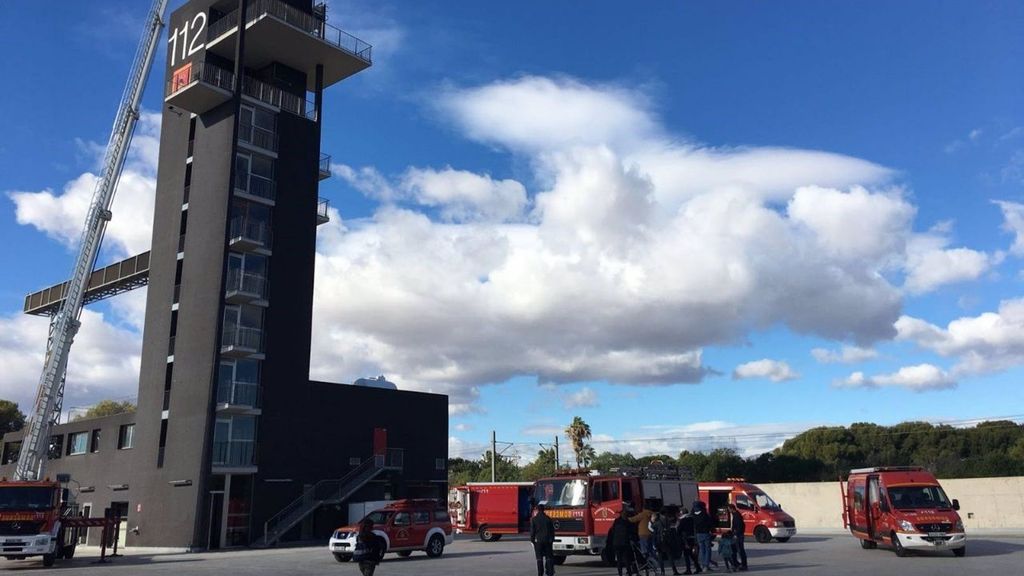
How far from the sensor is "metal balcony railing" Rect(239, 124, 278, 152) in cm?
4366

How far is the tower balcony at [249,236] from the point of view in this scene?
4172 cm

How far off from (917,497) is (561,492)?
35.6 ft

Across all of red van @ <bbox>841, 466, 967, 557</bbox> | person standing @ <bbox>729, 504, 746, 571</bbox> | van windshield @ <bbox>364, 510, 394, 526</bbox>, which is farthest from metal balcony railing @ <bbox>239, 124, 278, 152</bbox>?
red van @ <bbox>841, 466, 967, 557</bbox>

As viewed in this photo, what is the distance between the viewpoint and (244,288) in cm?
4191

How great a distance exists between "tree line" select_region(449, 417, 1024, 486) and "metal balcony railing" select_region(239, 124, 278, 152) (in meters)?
39.9

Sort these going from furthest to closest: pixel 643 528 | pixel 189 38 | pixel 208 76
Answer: pixel 189 38 → pixel 208 76 → pixel 643 528

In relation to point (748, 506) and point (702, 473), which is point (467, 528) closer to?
point (748, 506)

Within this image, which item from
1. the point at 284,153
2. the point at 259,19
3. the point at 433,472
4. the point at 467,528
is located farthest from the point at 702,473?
the point at 259,19

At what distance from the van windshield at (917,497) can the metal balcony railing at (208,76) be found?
123 ft

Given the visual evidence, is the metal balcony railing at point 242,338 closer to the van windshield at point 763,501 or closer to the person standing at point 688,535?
the van windshield at point 763,501

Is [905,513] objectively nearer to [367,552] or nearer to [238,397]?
[367,552]

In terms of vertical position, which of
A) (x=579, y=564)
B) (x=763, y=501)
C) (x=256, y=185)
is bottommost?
(x=579, y=564)

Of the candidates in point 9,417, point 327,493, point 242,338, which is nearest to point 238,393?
point 242,338

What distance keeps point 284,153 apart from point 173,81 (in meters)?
7.99
